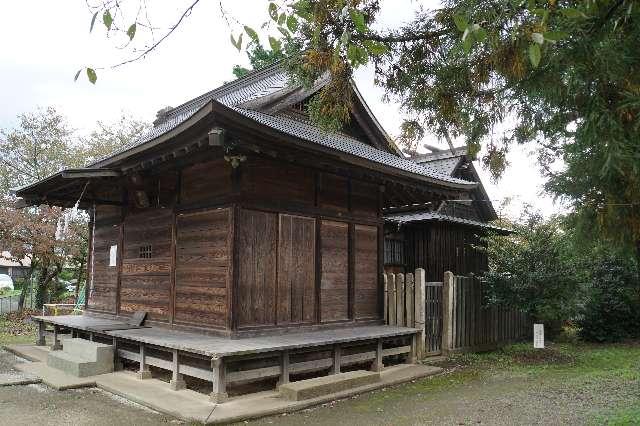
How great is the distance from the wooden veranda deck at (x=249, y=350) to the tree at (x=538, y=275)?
2.92 meters

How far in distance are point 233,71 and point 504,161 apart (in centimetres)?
2385

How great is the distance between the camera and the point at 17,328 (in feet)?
52.0

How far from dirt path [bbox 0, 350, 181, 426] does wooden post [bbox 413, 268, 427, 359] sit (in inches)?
210

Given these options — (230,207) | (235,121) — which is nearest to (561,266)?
(230,207)

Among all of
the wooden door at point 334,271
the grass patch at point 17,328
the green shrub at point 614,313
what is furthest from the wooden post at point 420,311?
the grass patch at point 17,328

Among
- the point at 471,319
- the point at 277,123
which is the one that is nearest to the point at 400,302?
the point at 471,319

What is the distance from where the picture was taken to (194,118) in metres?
6.54

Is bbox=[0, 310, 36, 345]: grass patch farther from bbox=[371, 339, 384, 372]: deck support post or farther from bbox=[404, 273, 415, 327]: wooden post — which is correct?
bbox=[404, 273, 415, 327]: wooden post

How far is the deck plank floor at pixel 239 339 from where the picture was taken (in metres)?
6.73

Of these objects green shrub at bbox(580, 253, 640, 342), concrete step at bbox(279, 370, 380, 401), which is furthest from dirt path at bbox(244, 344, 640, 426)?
green shrub at bbox(580, 253, 640, 342)

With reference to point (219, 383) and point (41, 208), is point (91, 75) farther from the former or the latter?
point (41, 208)

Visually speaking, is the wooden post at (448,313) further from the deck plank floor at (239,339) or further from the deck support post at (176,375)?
the deck support post at (176,375)

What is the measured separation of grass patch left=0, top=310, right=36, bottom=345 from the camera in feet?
43.2

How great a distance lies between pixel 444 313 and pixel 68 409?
7214mm
